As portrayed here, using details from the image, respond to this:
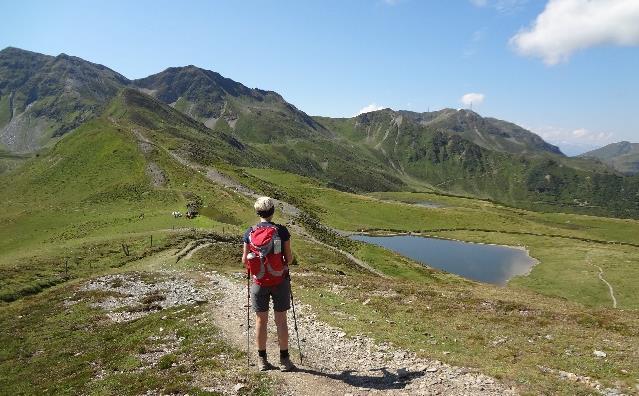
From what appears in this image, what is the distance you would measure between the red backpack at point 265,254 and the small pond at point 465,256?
89.2 metres

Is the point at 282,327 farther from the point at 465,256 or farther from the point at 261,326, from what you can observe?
the point at 465,256

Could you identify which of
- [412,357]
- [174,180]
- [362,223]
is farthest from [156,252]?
[362,223]

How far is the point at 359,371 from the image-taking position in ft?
54.5

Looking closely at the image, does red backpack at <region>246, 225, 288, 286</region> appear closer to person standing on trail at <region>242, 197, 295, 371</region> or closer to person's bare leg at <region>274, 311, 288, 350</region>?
person standing on trail at <region>242, 197, 295, 371</region>

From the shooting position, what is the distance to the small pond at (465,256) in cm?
10331

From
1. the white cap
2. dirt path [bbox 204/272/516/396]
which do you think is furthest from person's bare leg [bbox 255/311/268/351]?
the white cap

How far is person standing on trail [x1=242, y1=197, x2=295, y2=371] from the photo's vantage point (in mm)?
14766

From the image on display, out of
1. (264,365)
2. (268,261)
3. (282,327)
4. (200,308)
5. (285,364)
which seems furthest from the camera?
(200,308)

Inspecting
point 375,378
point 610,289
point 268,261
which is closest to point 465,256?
point 610,289

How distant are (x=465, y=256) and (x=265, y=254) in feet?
372

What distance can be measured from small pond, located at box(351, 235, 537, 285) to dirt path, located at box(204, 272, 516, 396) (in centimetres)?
8302

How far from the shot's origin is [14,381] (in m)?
21.8

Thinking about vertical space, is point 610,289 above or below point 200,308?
below

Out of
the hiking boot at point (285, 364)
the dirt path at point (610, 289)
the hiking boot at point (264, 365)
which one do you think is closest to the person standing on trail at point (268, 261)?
the hiking boot at point (285, 364)
